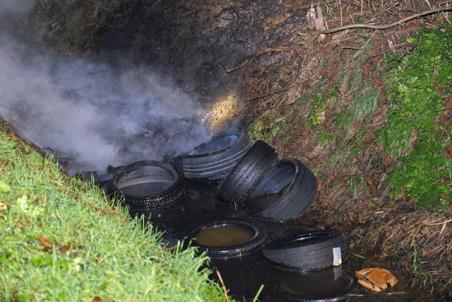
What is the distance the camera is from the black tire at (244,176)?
7195mm

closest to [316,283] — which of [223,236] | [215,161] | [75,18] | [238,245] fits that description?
[238,245]

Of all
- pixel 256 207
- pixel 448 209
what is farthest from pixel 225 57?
pixel 448 209

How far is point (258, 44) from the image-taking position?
9727mm

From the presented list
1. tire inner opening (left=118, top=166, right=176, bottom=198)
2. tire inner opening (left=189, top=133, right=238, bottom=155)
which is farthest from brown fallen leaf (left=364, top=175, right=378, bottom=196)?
tire inner opening (left=118, top=166, right=176, bottom=198)

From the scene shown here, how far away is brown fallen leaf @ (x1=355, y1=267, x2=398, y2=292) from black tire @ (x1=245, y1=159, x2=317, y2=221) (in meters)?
1.62

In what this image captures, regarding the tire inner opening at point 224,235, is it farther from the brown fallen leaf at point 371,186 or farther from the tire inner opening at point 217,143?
the tire inner opening at point 217,143

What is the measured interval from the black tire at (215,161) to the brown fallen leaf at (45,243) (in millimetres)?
4211

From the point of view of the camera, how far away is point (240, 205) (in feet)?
23.8

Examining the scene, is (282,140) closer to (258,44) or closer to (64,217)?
(258,44)

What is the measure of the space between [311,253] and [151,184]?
11.3 ft

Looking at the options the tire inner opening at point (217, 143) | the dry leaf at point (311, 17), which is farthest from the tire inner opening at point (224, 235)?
the dry leaf at point (311, 17)

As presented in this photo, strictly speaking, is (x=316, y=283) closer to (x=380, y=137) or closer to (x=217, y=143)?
(x=380, y=137)

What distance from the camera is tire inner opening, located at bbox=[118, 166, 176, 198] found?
7.88m

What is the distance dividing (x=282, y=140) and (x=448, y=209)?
3.19 metres
